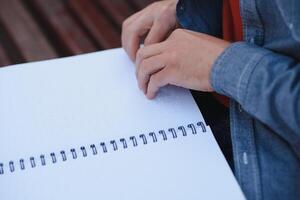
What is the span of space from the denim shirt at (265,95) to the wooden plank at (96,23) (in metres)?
0.63

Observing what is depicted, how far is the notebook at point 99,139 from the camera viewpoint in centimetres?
59

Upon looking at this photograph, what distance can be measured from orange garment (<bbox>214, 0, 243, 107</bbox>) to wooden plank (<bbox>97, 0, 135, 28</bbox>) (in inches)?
23.1

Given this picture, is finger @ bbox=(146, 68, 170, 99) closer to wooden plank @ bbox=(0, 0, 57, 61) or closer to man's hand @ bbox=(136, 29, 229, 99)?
man's hand @ bbox=(136, 29, 229, 99)

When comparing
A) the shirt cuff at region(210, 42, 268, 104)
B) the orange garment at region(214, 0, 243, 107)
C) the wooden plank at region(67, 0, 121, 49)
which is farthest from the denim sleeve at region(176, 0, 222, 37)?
the wooden plank at region(67, 0, 121, 49)

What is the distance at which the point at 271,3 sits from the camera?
60 centimetres

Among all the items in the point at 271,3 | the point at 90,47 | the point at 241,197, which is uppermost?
the point at 271,3

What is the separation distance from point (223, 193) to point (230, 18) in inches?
9.7

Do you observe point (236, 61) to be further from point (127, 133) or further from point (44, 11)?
point (44, 11)

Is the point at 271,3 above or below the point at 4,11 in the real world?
above

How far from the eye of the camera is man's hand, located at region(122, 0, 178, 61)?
2.42ft

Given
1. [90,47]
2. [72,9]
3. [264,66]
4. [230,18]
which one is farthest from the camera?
[72,9]

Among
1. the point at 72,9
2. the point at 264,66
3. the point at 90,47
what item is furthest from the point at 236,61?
the point at 72,9

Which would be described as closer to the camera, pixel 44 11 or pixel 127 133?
pixel 127 133

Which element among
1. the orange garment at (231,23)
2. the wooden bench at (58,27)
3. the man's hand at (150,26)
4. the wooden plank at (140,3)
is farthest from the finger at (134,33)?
the wooden plank at (140,3)
